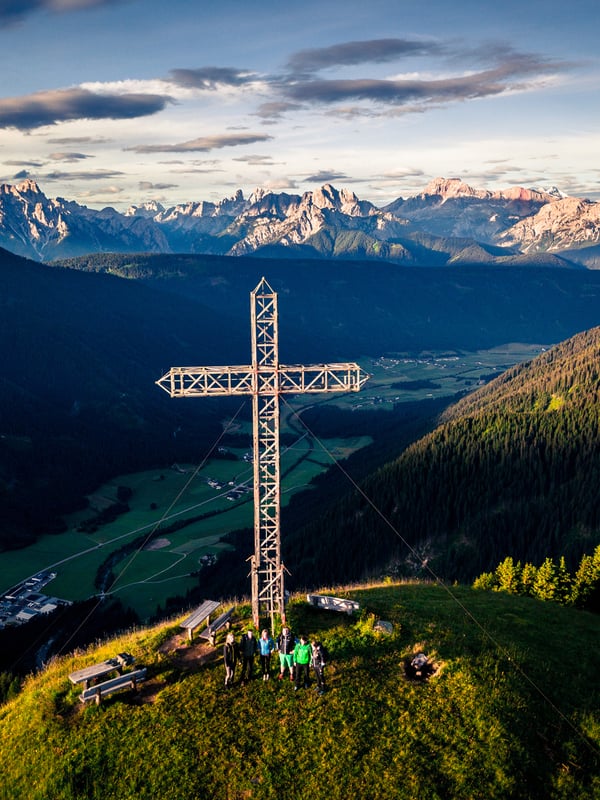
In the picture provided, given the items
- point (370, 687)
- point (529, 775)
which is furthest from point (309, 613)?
point (529, 775)

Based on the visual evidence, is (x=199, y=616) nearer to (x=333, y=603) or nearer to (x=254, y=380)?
(x=333, y=603)

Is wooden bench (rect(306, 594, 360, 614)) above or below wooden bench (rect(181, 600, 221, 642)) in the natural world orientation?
below

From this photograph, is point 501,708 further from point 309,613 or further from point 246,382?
point 246,382

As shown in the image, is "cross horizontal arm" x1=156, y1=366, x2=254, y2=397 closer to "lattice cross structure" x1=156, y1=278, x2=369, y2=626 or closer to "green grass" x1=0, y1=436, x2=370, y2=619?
"lattice cross structure" x1=156, y1=278, x2=369, y2=626

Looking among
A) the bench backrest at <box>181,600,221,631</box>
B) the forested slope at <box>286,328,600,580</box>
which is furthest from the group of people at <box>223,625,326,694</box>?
the forested slope at <box>286,328,600,580</box>

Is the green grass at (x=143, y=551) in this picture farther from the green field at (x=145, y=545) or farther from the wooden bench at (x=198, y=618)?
the wooden bench at (x=198, y=618)

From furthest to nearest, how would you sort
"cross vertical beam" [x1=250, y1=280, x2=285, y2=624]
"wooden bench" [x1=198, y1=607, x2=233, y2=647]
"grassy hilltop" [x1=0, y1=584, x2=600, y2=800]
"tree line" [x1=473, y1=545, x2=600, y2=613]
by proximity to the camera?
"tree line" [x1=473, y1=545, x2=600, y2=613]
"cross vertical beam" [x1=250, y1=280, x2=285, y2=624]
"wooden bench" [x1=198, y1=607, x2=233, y2=647]
"grassy hilltop" [x1=0, y1=584, x2=600, y2=800]

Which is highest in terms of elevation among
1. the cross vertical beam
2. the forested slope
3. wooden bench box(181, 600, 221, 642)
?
the cross vertical beam
